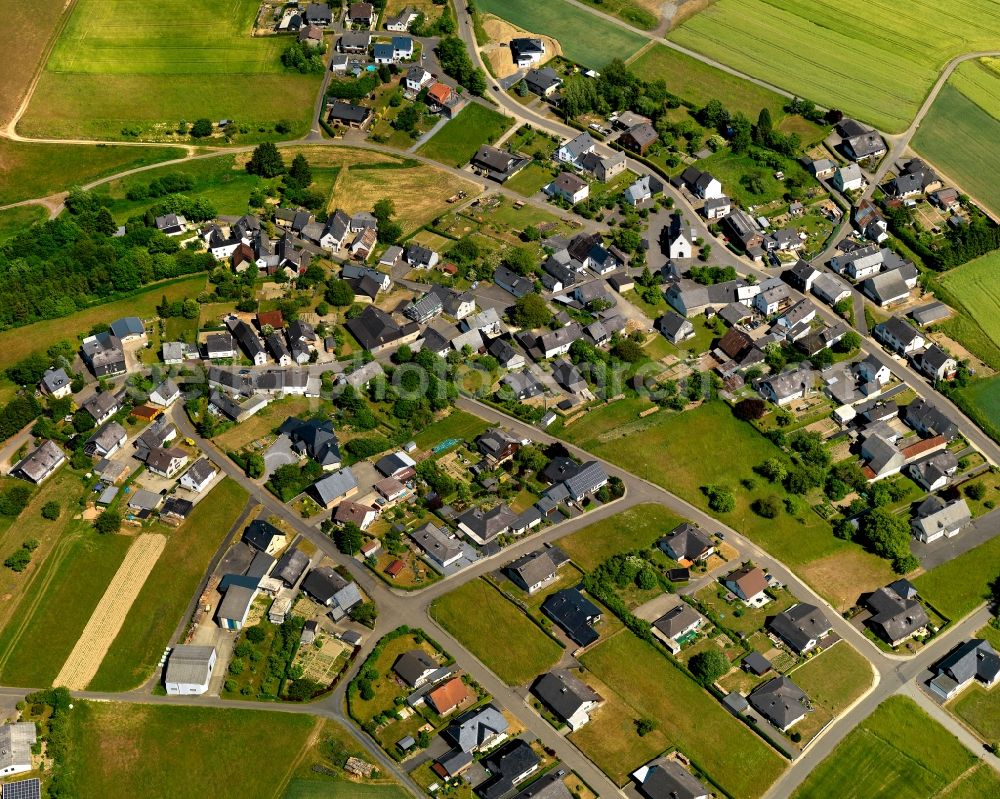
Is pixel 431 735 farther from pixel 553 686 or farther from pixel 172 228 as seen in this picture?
pixel 172 228

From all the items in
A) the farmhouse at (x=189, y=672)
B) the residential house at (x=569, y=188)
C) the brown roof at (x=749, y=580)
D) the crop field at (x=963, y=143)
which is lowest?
the farmhouse at (x=189, y=672)

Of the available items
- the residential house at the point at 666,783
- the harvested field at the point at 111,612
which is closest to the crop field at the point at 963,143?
the residential house at the point at 666,783

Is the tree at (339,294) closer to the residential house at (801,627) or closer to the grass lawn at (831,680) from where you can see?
the residential house at (801,627)

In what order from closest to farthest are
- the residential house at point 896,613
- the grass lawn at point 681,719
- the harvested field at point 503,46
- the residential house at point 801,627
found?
1. the grass lawn at point 681,719
2. the residential house at point 801,627
3. the residential house at point 896,613
4. the harvested field at point 503,46

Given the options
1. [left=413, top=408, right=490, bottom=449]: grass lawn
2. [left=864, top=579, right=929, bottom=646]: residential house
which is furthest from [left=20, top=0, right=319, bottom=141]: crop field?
[left=864, top=579, right=929, bottom=646]: residential house

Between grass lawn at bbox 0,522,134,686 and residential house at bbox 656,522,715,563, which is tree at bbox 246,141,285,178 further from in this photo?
residential house at bbox 656,522,715,563

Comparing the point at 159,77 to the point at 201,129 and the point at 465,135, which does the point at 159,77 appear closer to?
the point at 201,129
